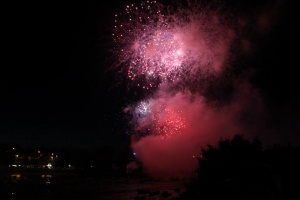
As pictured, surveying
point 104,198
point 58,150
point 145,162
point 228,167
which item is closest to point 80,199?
point 104,198

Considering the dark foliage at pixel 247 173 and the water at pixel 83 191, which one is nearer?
the dark foliage at pixel 247 173

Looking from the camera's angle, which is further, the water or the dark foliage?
the water

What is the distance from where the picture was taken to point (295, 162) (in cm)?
1358

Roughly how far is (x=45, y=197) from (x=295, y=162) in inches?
559

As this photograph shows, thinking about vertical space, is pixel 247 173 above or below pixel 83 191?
below

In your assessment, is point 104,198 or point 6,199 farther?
point 104,198

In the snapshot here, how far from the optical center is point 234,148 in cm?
1794

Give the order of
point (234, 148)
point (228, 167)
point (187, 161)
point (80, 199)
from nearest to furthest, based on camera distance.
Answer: point (228, 167) < point (234, 148) < point (80, 199) < point (187, 161)

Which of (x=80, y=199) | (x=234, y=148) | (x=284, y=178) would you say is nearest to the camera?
(x=284, y=178)

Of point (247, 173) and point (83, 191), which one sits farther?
point (83, 191)

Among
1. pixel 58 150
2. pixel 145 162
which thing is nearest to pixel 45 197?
pixel 145 162

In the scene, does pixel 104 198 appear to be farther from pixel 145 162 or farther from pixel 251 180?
pixel 145 162

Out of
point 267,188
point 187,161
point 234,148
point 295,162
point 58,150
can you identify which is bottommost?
point 267,188

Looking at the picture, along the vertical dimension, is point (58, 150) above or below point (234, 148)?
above
